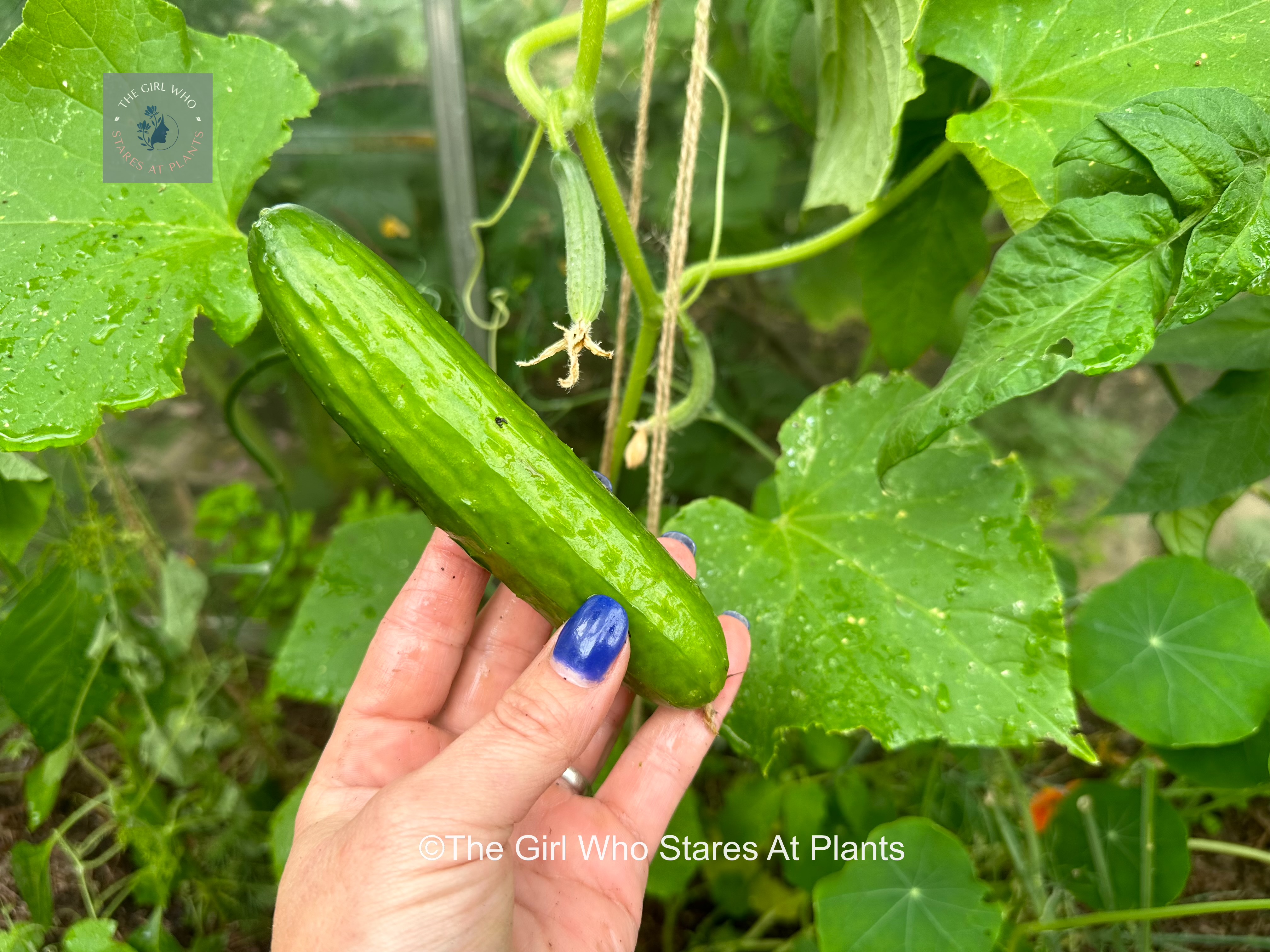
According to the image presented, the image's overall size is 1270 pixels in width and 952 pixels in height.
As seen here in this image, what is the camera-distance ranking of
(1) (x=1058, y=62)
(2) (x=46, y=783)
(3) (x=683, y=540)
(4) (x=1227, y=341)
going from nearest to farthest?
(1) (x=1058, y=62) → (3) (x=683, y=540) → (4) (x=1227, y=341) → (2) (x=46, y=783)

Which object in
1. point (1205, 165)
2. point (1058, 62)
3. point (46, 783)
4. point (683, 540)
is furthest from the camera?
point (46, 783)

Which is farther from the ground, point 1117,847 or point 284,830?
point 284,830

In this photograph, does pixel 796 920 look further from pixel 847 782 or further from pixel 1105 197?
pixel 1105 197

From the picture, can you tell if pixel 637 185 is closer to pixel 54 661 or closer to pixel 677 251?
pixel 677 251

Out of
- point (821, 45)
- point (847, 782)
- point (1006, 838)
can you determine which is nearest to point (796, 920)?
point (847, 782)

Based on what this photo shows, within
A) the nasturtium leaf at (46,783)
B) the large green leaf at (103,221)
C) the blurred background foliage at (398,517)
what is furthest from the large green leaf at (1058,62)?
the nasturtium leaf at (46,783)

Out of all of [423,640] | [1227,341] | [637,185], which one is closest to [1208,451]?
[1227,341]

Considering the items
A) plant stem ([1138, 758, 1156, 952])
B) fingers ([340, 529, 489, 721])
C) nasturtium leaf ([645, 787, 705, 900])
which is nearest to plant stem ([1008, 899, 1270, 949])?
plant stem ([1138, 758, 1156, 952])
